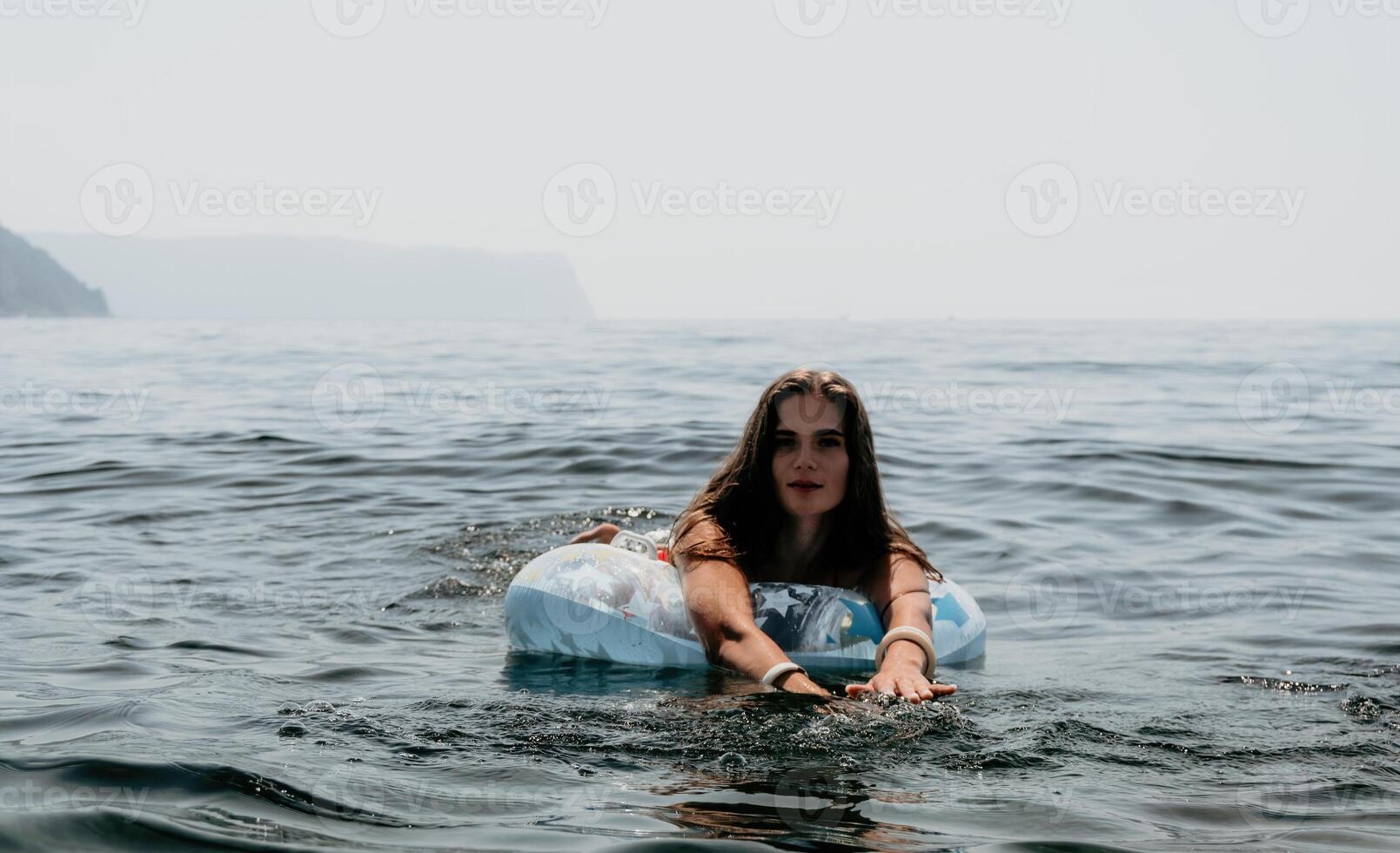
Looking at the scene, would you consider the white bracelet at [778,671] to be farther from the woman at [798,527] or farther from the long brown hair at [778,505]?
the long brown hair at [778,505]

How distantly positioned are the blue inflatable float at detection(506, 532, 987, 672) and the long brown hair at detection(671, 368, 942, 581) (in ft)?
0.65

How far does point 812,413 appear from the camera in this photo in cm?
550

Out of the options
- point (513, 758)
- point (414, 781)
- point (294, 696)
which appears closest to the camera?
point (414, 781)

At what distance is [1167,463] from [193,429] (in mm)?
10173

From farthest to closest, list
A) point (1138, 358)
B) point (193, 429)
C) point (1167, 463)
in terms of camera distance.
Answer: point (1138, 358), point (193, 429), point (1167, 463)

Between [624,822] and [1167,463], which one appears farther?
[1167,463]

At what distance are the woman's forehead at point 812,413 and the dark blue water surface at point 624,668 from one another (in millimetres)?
1086

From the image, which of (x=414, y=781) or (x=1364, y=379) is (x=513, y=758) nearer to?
(x=414, y=781)

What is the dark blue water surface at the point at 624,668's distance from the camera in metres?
3.75

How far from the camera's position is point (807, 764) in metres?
4.18

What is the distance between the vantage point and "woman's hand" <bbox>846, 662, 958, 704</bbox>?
4.77 meters

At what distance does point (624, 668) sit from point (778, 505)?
38.1 inches

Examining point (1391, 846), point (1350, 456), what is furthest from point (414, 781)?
point (1350, 456)

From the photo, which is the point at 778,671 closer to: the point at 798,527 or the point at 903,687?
the point at 903,687
